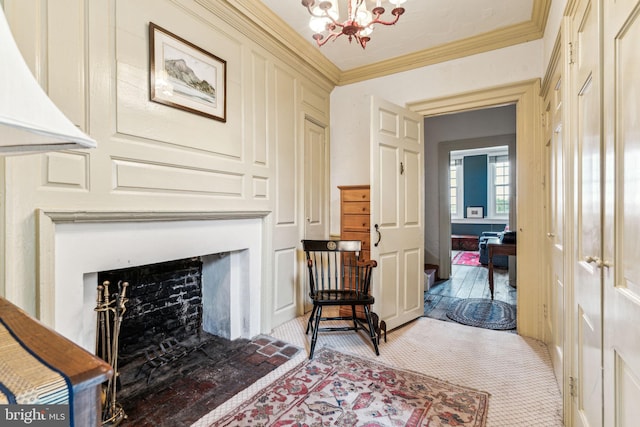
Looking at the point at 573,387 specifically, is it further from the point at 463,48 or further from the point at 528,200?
the point at 463,48

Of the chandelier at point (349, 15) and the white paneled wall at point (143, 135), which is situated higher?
the chandelier at point (349, 15)

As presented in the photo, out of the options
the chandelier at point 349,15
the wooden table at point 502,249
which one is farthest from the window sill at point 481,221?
the chandelier at point 349,15

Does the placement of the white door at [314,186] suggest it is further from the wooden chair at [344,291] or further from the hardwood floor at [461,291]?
the hardwood floor at [461,291]

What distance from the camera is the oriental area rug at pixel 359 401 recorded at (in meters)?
1.59

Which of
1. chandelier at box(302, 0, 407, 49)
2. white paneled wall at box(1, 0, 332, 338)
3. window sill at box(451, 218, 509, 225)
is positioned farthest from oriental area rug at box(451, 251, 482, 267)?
chandelier at box(302, 0, 407, 49)

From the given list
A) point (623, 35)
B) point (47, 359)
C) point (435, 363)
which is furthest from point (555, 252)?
point (47, 359)

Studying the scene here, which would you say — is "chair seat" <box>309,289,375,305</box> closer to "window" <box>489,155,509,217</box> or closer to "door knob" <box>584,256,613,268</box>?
"door knob" <box>584,256,613,268</box>

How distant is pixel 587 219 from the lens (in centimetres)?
123

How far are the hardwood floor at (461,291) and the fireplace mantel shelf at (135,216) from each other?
2411 millimetres

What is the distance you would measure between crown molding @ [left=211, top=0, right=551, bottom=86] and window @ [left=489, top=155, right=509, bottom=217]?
276 inches

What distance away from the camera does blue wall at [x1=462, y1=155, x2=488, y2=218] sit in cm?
895

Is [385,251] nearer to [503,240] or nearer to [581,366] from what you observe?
[581,366]

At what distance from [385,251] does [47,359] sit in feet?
8.01

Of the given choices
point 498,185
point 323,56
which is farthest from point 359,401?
point 498,185
